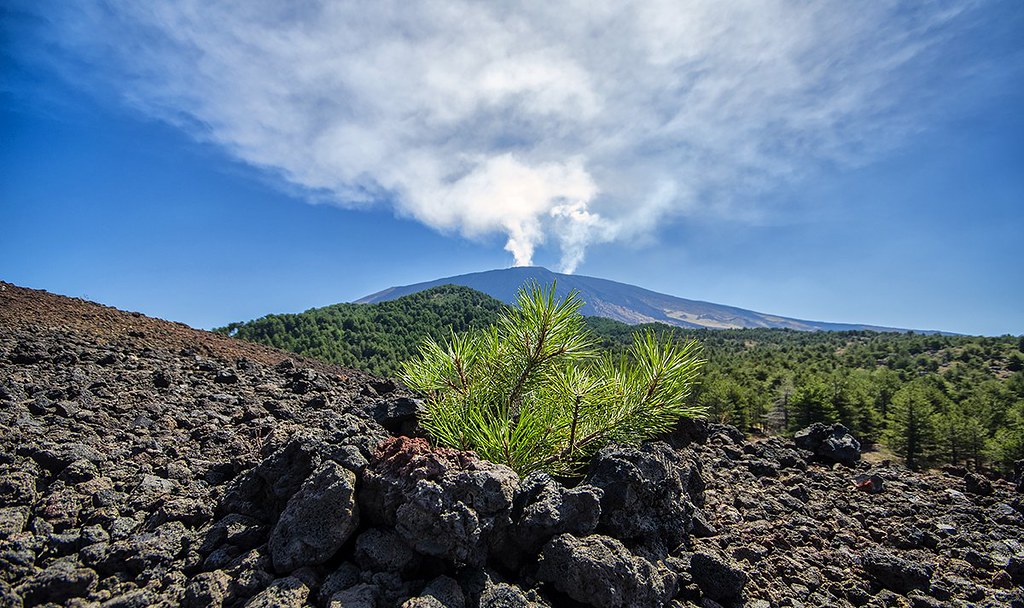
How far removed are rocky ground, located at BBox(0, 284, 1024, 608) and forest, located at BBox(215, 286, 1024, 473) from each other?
1148 millimetres

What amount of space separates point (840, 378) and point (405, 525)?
2456 inches

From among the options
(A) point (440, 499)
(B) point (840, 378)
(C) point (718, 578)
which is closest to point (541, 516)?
(A) point (440, 499)

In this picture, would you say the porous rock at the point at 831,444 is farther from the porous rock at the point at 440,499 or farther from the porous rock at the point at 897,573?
the porous rock at the point at 440,499

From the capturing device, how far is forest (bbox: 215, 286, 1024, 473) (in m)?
28.7

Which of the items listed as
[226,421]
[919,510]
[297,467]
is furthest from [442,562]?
[919,510]

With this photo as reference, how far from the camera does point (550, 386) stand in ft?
11.7

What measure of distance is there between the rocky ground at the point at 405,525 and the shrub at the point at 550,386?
29cm

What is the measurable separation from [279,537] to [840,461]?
781cm

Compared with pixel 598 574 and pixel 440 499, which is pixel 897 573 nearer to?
pixel 598 574

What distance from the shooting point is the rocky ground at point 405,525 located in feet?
7.30

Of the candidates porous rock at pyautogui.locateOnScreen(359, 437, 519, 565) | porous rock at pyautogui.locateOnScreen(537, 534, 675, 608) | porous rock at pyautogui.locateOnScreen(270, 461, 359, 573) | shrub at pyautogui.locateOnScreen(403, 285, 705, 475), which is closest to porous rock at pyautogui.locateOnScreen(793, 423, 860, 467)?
shrub at pyautogui.locateOnScreen(403, 285, 705, 475)

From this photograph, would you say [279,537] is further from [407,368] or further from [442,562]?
[407,368]

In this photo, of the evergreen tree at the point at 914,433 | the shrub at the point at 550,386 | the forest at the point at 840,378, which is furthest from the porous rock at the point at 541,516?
the evergreen tree at the point at 914,433

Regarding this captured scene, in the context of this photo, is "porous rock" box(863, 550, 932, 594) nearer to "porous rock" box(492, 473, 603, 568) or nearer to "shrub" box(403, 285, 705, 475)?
"shrub" box(403, 285, 705, 475)
